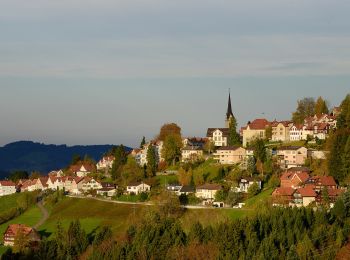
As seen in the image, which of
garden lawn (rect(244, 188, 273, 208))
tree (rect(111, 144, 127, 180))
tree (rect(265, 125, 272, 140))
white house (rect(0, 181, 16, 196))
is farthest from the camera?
white house (rect(0, 181, 16, 196))

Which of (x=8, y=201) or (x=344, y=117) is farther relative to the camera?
(x=8, y=201)

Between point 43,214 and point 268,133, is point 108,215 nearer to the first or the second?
point 43,214

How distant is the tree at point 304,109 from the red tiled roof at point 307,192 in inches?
1274

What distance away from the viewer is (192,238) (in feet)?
172

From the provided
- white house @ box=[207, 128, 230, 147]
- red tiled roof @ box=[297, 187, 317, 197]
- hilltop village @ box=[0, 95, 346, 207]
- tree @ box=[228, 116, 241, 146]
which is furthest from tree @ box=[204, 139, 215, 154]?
red tiled roof @ box=[297, 187, 317, 197]

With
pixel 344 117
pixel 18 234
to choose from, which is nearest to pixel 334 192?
pixel 344 117

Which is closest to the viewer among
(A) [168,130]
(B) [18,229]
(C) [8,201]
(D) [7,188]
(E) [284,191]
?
(B) [18,229]

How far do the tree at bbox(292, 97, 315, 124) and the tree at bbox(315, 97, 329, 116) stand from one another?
179 cm

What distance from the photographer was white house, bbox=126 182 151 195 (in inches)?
3099

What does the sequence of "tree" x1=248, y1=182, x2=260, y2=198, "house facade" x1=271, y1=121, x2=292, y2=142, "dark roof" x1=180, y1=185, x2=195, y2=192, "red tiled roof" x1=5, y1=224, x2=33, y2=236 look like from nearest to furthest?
1. "red tiled roof" x1=5, y1=224, x2=33, y2=236
2. "tree" x1=248, y1=182, x2=260, y2=198
3. "dark roof" x1=180, y1=185, x2=195, y2=192
4. "house facade" x1=271, y1=121, x2=292, y2=142

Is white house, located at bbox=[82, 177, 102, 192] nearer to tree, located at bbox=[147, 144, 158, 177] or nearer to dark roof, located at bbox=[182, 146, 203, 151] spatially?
tree, located at bbox=[147, 144, 158, 177]

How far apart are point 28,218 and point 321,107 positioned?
3971 cm

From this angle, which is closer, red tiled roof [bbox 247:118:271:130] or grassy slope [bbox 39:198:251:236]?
grassy slope [bbox 39:198:251:236]

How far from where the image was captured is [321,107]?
309 feet
